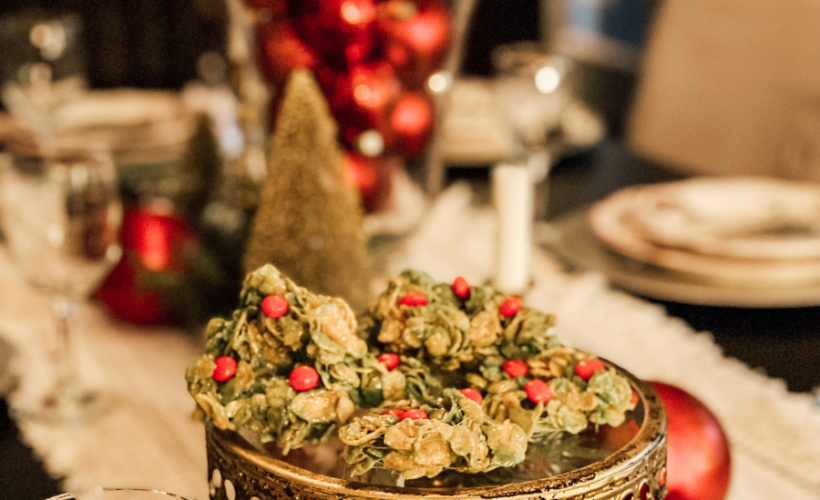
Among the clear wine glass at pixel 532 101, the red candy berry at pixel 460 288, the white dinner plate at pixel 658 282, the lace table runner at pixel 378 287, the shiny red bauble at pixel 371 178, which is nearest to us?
the red candy berry at pixel 460 288

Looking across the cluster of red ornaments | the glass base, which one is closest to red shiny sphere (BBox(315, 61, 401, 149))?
the cluster of red ornaments

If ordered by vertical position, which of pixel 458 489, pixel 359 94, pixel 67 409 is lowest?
pixel 67 409

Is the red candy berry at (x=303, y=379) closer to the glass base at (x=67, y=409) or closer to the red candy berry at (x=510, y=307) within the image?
the red candy berry at (x=510, y=307)

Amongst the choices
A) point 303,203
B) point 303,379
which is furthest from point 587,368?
point 303,203

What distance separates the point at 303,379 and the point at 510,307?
12 cm

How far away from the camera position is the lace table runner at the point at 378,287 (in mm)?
520

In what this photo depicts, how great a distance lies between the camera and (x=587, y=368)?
0.37 metres

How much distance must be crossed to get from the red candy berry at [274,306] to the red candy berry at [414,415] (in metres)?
0.08

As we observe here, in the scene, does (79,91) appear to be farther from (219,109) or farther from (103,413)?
(103,413)

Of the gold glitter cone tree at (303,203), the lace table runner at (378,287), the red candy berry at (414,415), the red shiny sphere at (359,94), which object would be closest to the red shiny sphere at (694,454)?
the lace table runner at (378,287)

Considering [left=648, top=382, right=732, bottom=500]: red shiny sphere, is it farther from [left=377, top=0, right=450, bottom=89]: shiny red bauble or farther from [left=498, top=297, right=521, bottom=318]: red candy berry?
[left=377, top=0, right=450, bottom=89]: shiny red bauble

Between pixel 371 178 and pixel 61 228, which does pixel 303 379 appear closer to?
pixel 61 228

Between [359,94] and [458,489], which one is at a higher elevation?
[359,94]

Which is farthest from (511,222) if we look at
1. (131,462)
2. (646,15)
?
(646,15)
